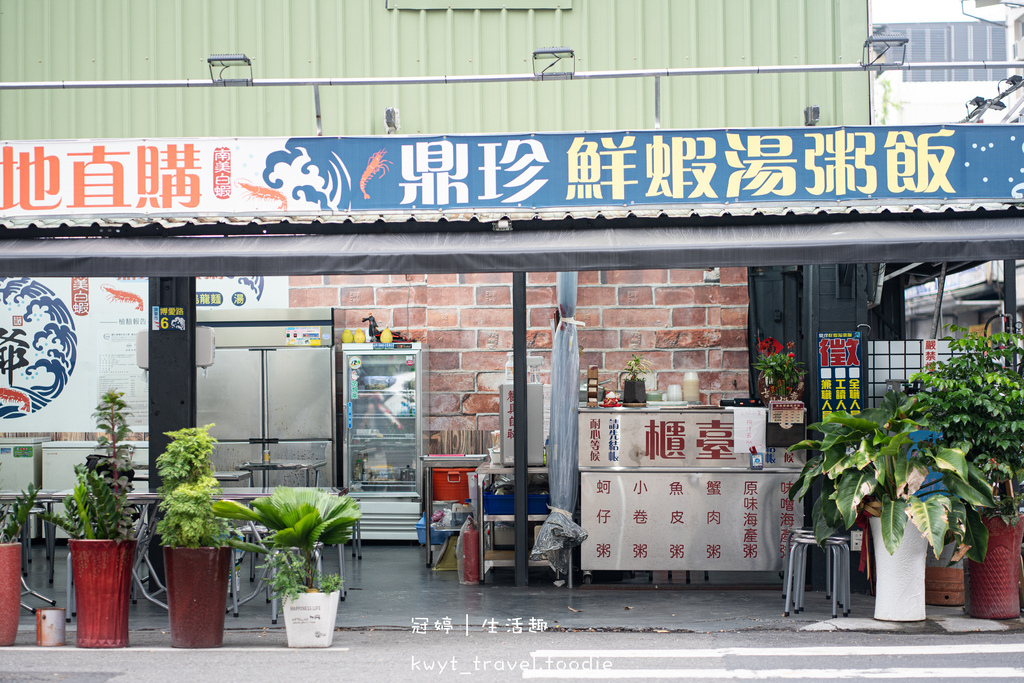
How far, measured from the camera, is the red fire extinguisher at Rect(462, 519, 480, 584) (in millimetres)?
8273

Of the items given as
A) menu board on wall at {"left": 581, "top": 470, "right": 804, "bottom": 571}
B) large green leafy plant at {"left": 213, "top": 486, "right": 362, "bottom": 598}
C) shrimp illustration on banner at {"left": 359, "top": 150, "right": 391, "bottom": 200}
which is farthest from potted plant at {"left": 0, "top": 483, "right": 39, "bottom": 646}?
menu board on wall at {"left": 581, "top": 470, "right": 804, "bottom": 571}

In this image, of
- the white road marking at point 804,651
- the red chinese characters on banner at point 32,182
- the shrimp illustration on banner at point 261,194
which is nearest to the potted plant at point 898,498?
the white road marking at point 804,651

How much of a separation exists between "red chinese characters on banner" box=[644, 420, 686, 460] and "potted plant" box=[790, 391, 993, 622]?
60.0 inches

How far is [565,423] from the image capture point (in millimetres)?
8070

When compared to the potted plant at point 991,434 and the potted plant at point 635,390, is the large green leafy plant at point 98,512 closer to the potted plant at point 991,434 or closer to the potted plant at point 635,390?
the potted plant at point 635,390

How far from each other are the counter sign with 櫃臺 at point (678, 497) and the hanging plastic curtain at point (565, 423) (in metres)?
0.15

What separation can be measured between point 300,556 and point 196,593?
27.8 inches

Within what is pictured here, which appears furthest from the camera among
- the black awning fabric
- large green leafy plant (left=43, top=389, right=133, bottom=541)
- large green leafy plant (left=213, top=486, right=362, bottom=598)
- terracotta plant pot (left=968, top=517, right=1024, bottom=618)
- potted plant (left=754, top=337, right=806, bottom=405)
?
potted plant (left=754, top=337, right=806, bottom=405)

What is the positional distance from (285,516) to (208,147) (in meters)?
3.34

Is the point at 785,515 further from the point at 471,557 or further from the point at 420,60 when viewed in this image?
the point at 420,60

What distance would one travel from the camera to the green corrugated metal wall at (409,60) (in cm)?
903

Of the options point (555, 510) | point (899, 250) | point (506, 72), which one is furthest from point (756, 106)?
point (555, 510)

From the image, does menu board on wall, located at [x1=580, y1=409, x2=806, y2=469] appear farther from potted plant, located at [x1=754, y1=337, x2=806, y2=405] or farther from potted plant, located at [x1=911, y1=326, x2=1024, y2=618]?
potted plant, located at [x1=911, y1=326, x2=1024, y2=618]

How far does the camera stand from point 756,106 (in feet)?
29.6
